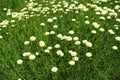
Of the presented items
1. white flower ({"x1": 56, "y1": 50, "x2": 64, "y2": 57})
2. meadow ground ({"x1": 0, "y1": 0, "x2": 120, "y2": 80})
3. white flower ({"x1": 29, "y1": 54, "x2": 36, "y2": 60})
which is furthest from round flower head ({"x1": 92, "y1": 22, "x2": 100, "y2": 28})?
white flower ({"x1": 29, "y1": 54, "x2": 36, "y2": 60})

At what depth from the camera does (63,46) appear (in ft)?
11.1

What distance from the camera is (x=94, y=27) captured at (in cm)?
374

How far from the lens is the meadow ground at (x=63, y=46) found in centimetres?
321

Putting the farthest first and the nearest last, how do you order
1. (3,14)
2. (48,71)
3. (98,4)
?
(3,14)
(98,4)
(48,71)

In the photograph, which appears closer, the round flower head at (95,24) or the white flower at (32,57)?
the white flower at (32,57)

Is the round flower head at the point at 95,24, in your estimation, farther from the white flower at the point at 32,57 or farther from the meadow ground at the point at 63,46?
the white flower at the point at 32,57

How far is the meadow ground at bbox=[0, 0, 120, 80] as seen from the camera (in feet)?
10.5

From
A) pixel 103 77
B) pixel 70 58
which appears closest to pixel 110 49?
pixel 103 77

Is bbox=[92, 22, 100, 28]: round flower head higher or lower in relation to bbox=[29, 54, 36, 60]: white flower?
higher

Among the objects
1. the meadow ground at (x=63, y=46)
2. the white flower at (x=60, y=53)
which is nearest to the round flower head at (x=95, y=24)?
the meadow ground at (x=63, y=46)

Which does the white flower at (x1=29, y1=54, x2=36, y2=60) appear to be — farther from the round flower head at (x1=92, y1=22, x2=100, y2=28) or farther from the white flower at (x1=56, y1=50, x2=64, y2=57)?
the round flower head at (x1=92, y1=22, x2=100, y2=28)

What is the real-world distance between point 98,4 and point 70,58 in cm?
173

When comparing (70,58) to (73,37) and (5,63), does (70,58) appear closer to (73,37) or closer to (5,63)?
(73,37)

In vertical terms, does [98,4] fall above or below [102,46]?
above
